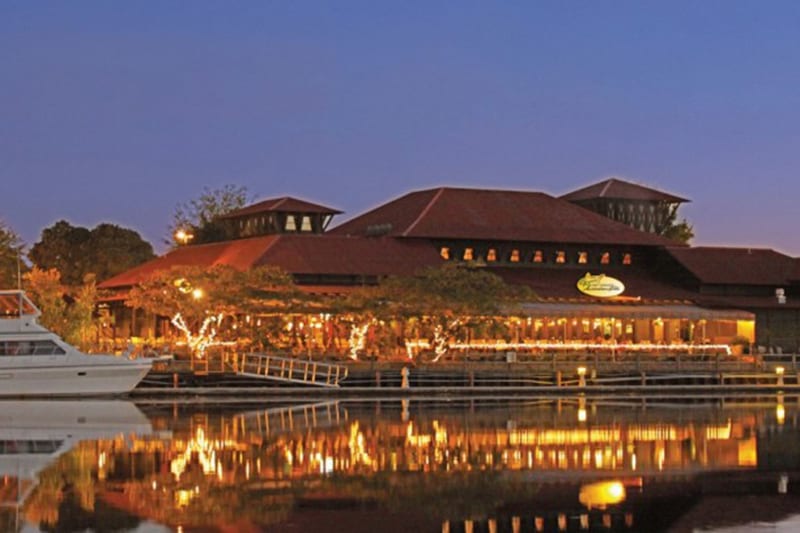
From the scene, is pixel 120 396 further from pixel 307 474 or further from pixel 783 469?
pixel 783 469

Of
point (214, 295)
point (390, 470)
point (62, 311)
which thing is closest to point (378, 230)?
point (62, 311)

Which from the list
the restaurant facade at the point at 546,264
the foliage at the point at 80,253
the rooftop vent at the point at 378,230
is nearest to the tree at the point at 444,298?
the restaurant facade at the point at 546,264

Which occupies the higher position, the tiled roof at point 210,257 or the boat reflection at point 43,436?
the tiled roof at point 210,257

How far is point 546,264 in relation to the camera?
8681cm

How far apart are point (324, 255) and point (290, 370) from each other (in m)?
14.2

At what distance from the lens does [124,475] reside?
37.8 meters

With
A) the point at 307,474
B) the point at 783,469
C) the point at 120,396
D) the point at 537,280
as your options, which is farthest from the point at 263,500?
the point at 537,280

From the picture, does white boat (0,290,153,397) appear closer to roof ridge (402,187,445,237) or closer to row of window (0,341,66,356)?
row of window (0,341,66,356)

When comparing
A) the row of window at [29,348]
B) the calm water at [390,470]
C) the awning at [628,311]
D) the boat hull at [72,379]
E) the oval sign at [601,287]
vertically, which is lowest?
the calm water at [390,470]

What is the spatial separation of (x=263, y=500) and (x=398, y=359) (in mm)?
37426

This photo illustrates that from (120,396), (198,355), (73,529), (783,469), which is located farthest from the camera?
(198,355)

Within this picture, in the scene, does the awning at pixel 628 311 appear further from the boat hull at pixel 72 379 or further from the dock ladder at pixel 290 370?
the boat hull at pixel 72 379

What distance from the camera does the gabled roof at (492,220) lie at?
84750 mm

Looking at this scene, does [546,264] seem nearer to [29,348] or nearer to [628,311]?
[628,311]
